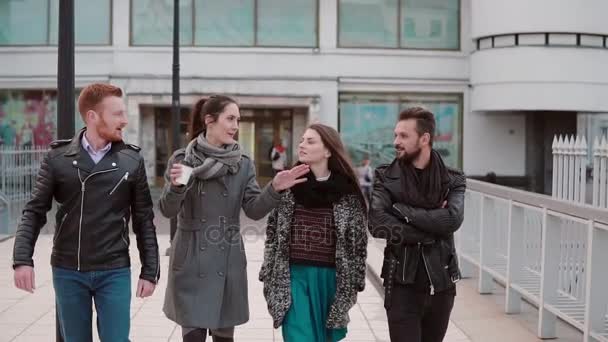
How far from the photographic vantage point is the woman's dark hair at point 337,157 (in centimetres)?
492

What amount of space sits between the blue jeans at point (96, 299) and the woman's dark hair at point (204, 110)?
1074 millimetres

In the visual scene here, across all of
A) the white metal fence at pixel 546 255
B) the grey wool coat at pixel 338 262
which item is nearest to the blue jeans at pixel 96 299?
the grey wool coat at pixel 338 262

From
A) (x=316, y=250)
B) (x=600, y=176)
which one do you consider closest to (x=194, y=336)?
(x=316, y=250)

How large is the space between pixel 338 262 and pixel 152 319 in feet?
11.5

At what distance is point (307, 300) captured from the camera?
488 cm

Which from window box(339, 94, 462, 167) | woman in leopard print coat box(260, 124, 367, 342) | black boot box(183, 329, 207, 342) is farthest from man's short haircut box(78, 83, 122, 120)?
window box(339, 94, 462, 167)

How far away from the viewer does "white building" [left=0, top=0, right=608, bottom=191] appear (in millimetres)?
26344

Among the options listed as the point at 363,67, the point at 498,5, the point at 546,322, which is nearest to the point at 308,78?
the point at 363,67

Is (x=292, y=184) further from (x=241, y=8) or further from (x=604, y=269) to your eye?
(x=241, y=8)

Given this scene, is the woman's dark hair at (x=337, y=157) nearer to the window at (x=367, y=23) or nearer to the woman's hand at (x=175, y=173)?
the woman's hand at (x=175, y=173)

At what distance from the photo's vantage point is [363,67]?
26969 mm

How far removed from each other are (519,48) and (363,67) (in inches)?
192

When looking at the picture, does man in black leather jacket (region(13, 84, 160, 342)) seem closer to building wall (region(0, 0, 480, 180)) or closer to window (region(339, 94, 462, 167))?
building wall (region(0, 0, 480, 180))

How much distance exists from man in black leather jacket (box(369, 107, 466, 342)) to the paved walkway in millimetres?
2408
